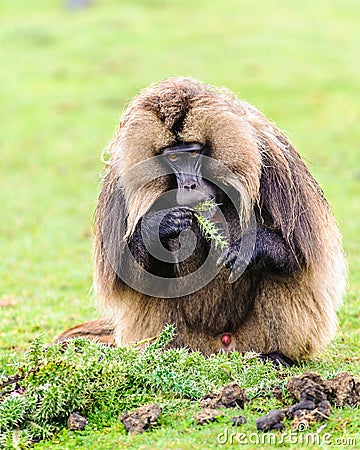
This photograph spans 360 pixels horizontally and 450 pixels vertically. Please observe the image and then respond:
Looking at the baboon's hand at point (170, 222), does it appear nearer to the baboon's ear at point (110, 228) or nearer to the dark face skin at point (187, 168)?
the dark face skin at point (187, 168)

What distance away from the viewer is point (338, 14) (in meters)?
32.6

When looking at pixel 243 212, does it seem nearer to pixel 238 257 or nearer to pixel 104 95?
pixel 238 257

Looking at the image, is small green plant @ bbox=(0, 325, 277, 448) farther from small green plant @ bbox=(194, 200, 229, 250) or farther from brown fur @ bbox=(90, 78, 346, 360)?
small green plant @ bbox=(194, 200, 229, 250)

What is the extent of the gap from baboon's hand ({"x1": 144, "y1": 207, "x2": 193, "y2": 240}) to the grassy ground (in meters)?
1.35

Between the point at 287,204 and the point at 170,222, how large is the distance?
3.00 ft

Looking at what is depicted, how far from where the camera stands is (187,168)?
5.84 metres

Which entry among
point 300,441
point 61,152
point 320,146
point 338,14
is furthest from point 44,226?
point 338,14

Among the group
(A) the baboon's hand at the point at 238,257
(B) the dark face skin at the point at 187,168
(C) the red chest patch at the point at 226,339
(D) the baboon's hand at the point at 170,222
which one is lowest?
(C) the red chest patch at the point at 226,339

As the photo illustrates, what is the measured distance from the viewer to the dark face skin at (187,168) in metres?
5.84
